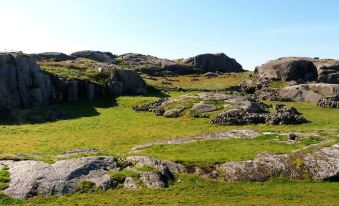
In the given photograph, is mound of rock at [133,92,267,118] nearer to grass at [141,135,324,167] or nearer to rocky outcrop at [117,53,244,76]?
grass at [141,135,324,167]

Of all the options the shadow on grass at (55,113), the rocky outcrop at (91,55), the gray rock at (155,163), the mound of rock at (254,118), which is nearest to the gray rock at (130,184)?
the gray rock at (155,163)

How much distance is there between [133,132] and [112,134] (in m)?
3.36

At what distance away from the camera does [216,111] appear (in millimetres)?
77438

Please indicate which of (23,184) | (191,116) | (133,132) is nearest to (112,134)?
(133,132)

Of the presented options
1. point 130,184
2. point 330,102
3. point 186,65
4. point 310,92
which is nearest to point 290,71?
point 310,92

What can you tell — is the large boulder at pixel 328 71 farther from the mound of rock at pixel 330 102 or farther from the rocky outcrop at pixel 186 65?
the rocky outcrop at pixel 186 65

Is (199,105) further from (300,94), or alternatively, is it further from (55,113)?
(300,94)

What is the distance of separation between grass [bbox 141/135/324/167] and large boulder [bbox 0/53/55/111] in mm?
44514

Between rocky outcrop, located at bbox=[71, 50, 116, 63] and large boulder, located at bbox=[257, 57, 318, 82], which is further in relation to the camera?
rocky outcrop, located at bbox=[71, 50, 116, 63]

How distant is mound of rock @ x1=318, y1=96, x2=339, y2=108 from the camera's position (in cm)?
8656

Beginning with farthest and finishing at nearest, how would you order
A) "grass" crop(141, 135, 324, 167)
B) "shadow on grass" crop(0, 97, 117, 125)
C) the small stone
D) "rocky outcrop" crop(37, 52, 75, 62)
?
"rocky outcrop" crop(37, 52, 75, 62) → "shadow on grass" crop(0, 97, 117, 125) → the small stone → "grass" crop(141, 135, 324, 167)

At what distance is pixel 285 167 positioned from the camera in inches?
1714

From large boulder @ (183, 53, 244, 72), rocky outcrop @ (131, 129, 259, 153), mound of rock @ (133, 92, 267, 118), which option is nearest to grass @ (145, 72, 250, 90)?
large boulder @ (183, 53, 244, 72)

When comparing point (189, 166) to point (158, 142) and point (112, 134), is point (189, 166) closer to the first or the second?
point (158, 142)
